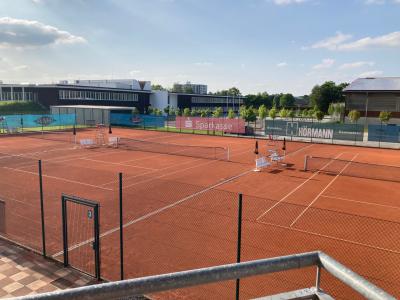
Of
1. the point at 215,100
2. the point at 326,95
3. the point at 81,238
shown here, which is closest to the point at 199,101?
the point at 215,100

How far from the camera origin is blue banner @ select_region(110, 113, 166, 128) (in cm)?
5653

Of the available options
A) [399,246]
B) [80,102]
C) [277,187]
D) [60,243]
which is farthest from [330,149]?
[80,102]

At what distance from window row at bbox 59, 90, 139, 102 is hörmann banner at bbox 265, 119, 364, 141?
4637 centimetres

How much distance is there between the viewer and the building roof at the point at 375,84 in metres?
66.5

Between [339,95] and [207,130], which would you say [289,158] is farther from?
[339,95]

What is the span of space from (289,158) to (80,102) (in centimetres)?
5821

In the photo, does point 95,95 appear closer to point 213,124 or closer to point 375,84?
point 213,124

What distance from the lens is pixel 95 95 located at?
78625mm

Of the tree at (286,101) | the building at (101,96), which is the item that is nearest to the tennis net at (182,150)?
the building at (101,96)

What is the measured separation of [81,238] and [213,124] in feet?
129

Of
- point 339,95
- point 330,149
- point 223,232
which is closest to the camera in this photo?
point 223,232

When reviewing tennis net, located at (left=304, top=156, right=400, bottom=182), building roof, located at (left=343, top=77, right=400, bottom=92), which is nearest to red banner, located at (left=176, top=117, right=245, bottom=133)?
tennis net, located at (left=304, top=156, right=400, bottom=182)

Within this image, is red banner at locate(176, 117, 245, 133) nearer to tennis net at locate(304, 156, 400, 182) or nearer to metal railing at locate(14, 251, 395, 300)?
tennis net at locate(304, 156, 400, 182)

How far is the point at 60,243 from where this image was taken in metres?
11.2
